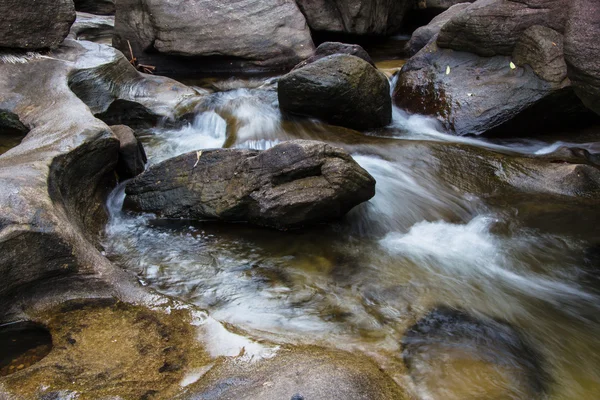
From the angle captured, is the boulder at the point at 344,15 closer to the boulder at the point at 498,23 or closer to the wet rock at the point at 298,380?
the boulder at the point at 498,23

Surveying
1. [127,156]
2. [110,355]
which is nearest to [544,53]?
[127,156]

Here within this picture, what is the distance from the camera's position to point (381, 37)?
1314cm

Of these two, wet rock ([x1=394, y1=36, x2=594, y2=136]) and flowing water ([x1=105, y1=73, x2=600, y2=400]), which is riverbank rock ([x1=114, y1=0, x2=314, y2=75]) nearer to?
wet rock ([x1=394, y1=36, x2=594, y2=136])

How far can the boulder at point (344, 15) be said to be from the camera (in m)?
11.5

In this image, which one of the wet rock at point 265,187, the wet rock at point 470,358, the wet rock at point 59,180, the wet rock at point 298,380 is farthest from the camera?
the wet rock at point 265,187

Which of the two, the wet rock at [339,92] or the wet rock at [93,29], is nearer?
the wet rock at [339,92]

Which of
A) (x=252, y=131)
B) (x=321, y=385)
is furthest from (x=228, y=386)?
(x=252, y=131)

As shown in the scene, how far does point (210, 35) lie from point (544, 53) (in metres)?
6.25

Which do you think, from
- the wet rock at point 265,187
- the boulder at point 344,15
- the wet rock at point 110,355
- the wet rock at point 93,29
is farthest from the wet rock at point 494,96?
the wet rock at point 93,29

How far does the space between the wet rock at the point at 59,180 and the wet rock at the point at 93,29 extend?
17.0 feet

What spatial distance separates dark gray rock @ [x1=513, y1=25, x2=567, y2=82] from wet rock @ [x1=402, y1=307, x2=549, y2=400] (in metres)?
4.79

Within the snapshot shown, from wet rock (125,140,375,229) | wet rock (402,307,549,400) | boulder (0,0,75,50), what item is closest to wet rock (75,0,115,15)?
boulder (0,0,75,50)

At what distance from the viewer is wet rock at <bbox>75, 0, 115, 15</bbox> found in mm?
16344

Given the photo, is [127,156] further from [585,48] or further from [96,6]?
[96,6]
